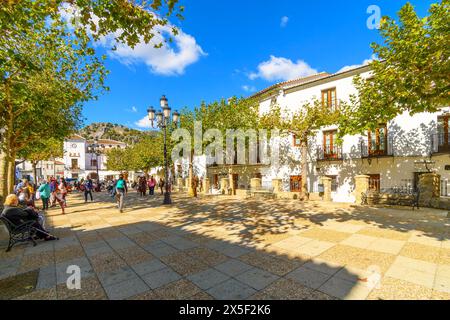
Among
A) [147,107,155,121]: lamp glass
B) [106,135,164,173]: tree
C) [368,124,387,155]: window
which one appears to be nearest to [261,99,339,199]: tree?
[368,124,387,155]: window

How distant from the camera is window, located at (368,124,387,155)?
14.4 metres

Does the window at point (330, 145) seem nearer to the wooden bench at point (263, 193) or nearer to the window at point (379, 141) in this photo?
the window at point (379, 141)

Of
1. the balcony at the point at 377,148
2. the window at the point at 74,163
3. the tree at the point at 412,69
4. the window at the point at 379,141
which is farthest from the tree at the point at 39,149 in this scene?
the window at the point at 74,163

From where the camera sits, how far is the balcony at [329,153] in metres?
16.0

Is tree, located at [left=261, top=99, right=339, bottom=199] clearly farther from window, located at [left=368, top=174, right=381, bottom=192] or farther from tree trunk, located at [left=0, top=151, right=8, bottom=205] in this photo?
tree trunk, located at [left=0, top=151, right=8, bottom=205]

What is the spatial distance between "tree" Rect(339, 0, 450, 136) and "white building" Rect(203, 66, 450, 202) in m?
4.57

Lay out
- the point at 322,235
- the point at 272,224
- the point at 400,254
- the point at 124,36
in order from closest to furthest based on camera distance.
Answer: the point at 400,254 < the point at 124,36 < the point at 322,235 < the point at 272,224

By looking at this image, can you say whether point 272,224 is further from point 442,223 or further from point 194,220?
point 442,223

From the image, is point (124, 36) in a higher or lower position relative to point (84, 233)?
higher

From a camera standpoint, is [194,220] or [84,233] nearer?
[84,233]

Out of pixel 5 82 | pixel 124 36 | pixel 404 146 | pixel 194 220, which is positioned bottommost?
pixel 194 220

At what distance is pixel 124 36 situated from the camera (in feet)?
17.0
